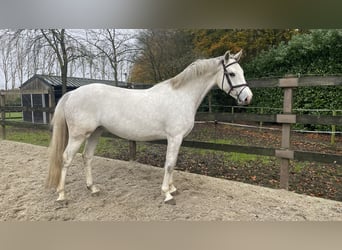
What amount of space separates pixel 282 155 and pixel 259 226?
80 centimetres

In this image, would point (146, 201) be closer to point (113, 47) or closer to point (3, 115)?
point (113, 47)

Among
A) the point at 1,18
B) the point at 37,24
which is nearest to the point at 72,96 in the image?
the point at 37,24

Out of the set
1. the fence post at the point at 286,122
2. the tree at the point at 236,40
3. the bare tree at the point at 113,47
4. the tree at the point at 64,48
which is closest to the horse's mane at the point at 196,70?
the fence post at the point at 286,122

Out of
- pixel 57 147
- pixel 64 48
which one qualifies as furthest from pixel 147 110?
pixel 64 48

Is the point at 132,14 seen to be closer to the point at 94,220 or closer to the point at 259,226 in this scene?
the point at 94,220

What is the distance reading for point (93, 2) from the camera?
6.96 feet

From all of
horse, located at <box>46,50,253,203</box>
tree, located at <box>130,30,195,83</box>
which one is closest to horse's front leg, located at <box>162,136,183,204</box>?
horse, located at <box>46,50,253,203</box>

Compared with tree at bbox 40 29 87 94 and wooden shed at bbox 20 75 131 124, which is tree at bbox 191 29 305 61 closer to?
tree at bbox 40 29 87 94

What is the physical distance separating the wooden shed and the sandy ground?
1.07 meters

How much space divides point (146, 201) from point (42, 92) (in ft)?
8.04

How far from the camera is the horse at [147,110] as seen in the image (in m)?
2.04

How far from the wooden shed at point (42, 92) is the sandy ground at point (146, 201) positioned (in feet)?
3.52

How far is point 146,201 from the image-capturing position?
210 centimetres

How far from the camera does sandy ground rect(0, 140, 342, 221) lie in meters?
1.89
